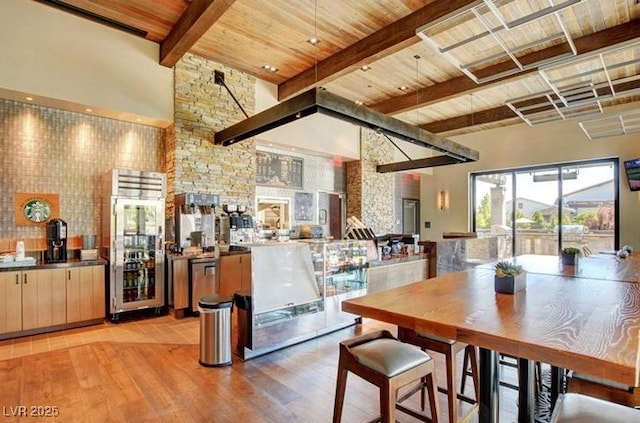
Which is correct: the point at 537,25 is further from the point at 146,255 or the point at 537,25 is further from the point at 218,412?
the point at 146,255

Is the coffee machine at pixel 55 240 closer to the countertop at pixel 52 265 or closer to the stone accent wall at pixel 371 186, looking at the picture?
the countertop at pixel 52 265

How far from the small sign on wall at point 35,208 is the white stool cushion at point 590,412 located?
241 inches

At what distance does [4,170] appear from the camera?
468 centimetres

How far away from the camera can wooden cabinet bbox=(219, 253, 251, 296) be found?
358cm

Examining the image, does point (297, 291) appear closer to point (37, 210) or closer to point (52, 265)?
point (52, 265)

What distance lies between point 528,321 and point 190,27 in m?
5.03

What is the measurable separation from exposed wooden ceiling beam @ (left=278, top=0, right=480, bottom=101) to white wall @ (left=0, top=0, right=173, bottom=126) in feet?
8.24

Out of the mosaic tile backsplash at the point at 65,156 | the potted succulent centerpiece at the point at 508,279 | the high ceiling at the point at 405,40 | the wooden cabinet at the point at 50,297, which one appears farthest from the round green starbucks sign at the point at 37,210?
the potted succulent centerpiece at the point at 508,279

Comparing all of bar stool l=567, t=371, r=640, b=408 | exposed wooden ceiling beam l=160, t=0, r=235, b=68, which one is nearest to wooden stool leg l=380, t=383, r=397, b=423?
bar stool l=567, t=371, r=640, b=408

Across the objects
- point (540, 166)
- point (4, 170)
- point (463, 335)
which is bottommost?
point (463, 335)

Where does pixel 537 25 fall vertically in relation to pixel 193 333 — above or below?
above

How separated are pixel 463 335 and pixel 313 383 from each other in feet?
6.61

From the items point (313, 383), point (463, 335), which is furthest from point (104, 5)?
point (463, 335)

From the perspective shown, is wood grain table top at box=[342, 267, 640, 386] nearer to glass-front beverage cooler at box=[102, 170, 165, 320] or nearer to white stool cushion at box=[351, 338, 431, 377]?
white stool cushion at box=[351, 338, 431, 377]
